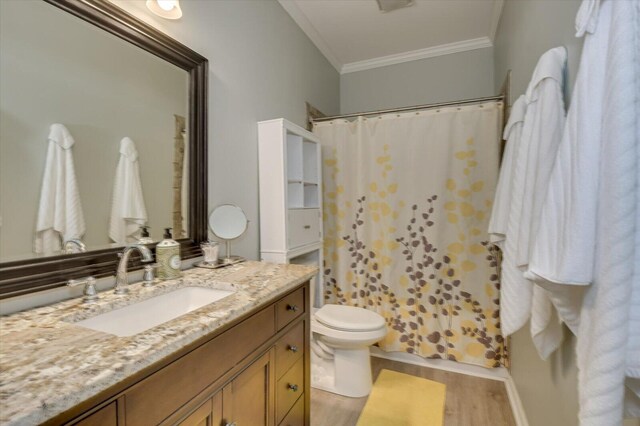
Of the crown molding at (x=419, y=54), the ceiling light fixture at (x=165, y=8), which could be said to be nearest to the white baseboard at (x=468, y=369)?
the ceiling light fixture at (x=165, y=8)

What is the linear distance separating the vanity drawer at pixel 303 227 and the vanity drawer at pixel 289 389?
29.9 inches

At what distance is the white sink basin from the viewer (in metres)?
0.87

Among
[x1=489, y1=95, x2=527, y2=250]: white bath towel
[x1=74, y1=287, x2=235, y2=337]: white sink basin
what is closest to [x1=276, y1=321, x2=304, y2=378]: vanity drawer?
[x1=74, y1=287, x2=235, y2=337]: white sink basin

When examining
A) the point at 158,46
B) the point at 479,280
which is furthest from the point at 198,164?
the point at 479,280

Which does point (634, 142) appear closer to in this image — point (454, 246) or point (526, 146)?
point (526, 146)

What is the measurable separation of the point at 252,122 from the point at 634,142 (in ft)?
5.49

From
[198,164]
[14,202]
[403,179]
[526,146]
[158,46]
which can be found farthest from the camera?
[403,179]

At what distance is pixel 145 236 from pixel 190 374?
0.67 m

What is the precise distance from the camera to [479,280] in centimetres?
207

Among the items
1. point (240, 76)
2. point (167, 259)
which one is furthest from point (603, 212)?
point (240, 76)

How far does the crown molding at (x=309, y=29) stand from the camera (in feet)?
7.14

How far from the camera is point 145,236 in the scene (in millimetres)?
1185

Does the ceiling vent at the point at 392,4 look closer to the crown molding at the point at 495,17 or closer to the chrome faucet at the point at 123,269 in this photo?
the crown molding at the point at 495,17

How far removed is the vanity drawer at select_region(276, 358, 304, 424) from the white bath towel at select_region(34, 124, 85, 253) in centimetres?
88
